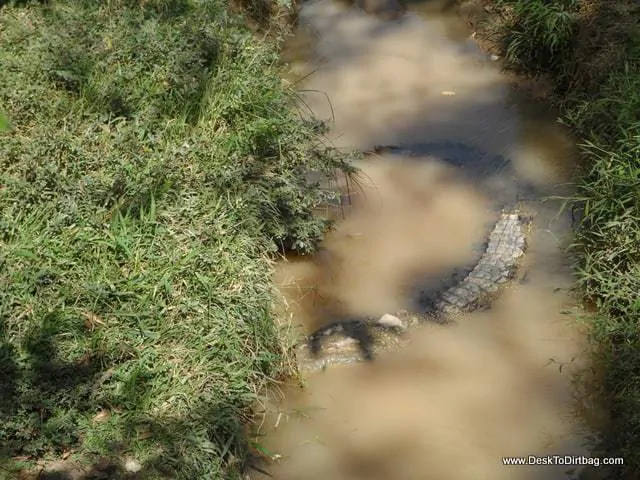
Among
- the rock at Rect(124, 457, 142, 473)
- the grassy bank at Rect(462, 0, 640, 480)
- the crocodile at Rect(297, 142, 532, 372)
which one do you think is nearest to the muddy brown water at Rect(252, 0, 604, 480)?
the crocodile at Rect(297, 142, 532, 372)

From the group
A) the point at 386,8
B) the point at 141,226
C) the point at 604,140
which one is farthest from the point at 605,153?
the point at 386,8

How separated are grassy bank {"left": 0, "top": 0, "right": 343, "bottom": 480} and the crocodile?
0.43 meters

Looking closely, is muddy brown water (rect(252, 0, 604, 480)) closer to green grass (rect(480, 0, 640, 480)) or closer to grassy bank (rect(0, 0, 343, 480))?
green grass (rect(480, 0, 640, 480))

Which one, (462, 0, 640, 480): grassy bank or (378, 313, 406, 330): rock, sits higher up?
(462, 0, 640, 480): grassy bank

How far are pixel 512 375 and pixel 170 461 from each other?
220 centimetres

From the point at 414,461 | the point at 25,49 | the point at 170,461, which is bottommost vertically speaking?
the point at 414,461

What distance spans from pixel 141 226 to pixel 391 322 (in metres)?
1.74

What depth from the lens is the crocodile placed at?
4.79m

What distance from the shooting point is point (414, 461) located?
13.8 ft

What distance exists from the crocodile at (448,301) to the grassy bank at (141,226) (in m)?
0.43

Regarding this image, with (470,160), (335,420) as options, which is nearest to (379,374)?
(335,420)

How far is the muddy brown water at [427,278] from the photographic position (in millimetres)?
4293

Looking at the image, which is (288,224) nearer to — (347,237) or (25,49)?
(347,237)

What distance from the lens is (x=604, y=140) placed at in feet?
18.8
